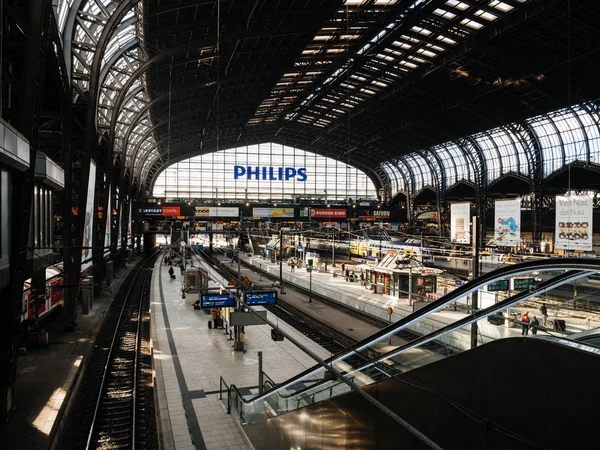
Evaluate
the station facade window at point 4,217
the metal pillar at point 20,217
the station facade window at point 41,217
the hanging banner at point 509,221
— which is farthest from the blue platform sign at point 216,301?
the hanging banner at point 509,221

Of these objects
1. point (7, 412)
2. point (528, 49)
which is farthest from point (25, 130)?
point (528, 49)

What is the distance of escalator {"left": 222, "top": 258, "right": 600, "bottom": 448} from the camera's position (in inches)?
156

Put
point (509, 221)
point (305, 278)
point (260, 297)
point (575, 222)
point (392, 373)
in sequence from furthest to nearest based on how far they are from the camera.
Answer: point (305, 278) → point (509, 221) → point (575, 222) → point (260, 297) → point (392, 373)

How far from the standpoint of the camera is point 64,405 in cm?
1184

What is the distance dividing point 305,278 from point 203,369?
23501mm

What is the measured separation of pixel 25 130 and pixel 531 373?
12.4m

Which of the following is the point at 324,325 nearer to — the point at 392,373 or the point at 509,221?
the point at 509,221

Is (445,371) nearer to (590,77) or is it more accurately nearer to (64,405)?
(64,405)

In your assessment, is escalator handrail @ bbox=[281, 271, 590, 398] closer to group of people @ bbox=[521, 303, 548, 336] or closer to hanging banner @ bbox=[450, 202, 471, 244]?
group of people @ bbox=[521, 303, 548, 336]

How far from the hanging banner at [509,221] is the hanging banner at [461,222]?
1.97 meters

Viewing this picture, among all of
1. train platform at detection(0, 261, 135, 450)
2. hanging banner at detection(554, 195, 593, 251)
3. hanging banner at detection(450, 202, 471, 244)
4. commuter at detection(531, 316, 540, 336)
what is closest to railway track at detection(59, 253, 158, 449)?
train platform at detection(0, 261, 135, 450)

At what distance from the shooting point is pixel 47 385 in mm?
13211

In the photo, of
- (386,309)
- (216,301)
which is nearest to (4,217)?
(216,301)

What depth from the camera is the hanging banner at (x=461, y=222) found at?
23.4m
